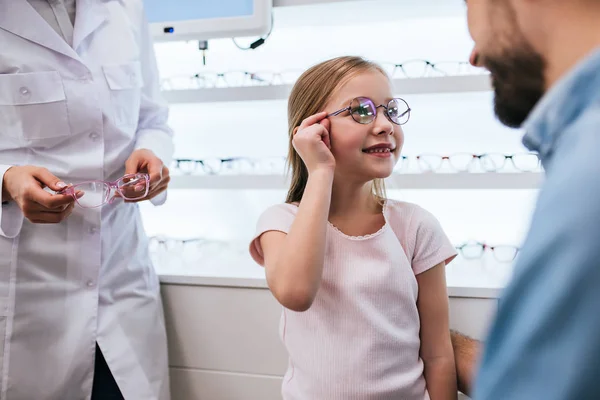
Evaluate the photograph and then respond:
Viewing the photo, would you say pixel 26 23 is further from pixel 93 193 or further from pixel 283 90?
pixel 283 90

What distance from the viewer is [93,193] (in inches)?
52.4

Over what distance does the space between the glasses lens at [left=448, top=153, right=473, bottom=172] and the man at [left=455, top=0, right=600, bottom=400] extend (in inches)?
51.0

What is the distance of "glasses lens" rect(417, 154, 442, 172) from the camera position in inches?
69.5

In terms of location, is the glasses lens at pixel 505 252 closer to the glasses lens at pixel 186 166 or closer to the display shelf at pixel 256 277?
the display shelf at pixel 256 277

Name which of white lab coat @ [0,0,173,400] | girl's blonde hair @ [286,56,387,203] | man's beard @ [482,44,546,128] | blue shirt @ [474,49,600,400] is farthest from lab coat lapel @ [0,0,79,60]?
blue shirt @ [474,49,600,400]

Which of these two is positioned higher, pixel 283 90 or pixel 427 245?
pixel 283 90

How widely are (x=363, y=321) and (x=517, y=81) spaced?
2.07 ft

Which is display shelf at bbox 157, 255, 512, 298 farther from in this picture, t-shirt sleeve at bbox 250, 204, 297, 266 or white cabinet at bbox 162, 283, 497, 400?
t-shirt sleeve at bbox 250, 204, 297, 266

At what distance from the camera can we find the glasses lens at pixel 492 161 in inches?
67.2

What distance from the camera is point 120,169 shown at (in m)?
1.42

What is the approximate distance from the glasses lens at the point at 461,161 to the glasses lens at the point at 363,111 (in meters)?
0.73

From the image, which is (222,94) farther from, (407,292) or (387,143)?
(407,292)

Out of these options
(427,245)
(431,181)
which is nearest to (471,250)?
(431,181)

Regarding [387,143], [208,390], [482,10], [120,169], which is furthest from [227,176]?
[482,10]
